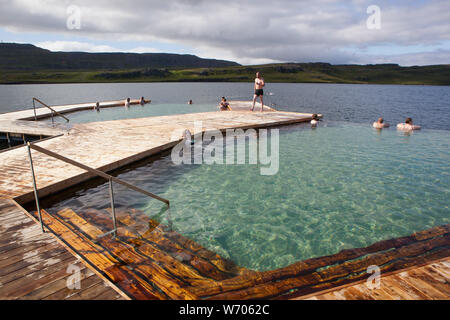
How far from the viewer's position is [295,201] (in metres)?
8.29

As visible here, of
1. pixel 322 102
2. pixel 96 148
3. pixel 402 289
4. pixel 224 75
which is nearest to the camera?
pixel 402 289

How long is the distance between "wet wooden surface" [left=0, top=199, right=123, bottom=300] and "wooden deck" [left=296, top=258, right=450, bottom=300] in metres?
3.22

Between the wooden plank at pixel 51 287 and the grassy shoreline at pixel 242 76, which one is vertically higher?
the grassy shoreline at pixel 242 76

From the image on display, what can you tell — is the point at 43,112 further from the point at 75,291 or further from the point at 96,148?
the point at 75,291

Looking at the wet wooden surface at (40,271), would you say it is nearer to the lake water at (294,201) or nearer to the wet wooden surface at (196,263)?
the wet wooden surface at (196,263)

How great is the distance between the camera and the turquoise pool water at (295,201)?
625 centimetres

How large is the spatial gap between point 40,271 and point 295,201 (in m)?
6.75

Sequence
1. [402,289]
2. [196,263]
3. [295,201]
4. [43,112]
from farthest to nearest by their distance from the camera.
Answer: [43,112], [295,201], [196,263], [402,289]

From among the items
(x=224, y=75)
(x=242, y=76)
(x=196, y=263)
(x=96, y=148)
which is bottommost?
(x=196, y=263)

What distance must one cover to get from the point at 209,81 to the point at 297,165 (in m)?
149

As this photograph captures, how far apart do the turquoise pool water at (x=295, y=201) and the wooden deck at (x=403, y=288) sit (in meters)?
1.65

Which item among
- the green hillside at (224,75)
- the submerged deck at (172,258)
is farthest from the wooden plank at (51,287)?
the green hillside at (224,75)

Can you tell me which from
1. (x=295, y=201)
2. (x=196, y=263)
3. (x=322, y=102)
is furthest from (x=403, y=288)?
(x=322, y=102)

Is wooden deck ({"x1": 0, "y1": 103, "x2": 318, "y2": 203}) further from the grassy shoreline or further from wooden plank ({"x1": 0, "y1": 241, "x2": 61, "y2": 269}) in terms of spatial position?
the grassy shoreline
